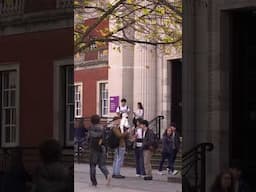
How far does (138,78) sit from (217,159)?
3.11 m

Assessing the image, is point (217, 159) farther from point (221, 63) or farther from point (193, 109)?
point (221, 63)

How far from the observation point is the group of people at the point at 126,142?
447 cm

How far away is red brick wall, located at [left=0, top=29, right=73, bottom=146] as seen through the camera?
337 centimetres

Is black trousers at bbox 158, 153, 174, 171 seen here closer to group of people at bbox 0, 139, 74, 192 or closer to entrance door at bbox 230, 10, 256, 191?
group of people at bbox 0, 139, 74, 192

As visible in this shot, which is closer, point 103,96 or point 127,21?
point 103,96

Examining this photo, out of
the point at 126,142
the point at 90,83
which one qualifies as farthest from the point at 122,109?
the point at 90,83

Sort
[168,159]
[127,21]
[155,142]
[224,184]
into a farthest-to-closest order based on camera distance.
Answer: [224,184]
[127,21]
[155,142]
[168,159]

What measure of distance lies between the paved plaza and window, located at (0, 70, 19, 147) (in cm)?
93

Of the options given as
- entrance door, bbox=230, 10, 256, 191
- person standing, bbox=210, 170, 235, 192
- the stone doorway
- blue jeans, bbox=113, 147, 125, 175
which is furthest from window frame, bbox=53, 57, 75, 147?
entrance door, bbox=230, 10, 256, 191

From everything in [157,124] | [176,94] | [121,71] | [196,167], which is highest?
[121,71]

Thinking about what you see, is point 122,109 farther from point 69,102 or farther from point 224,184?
point 224,184

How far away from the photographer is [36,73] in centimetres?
335

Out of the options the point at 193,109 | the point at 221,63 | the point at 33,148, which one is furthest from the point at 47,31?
the point at 221,63

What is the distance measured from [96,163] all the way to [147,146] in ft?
1.33
